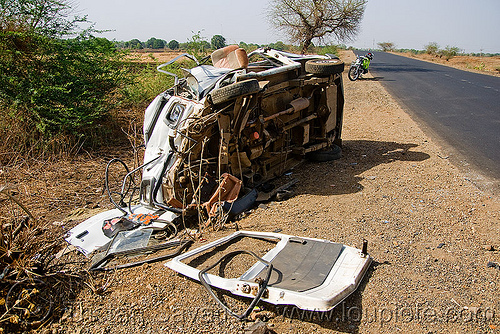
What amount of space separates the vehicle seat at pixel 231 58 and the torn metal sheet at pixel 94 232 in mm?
2591

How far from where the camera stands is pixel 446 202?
494 cm

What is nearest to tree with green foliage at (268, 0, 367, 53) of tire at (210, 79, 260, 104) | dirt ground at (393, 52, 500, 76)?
dirt ground at (393, 52, 500, 76)

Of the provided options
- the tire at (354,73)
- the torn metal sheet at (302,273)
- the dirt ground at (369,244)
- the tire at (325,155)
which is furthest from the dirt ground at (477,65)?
the torn metal sheet at (302,273)

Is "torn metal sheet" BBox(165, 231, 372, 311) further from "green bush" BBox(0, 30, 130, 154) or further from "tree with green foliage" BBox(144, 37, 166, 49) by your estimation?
"tree with green foliage" BBox(144, 37, 166, 49)

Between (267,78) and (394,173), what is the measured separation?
259cm

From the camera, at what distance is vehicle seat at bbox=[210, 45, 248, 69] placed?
19.1 ft

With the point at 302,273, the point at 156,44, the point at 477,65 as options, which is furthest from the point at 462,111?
the point at 156,44

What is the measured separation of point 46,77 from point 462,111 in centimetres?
1097

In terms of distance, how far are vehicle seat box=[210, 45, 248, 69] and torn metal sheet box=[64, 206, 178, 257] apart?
102 inches

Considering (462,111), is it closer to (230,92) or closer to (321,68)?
(321,68)

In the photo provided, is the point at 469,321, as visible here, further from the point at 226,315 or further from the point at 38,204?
the point at 38,204

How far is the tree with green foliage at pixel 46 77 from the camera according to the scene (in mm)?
7723

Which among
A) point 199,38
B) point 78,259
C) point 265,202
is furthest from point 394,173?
point 199,38

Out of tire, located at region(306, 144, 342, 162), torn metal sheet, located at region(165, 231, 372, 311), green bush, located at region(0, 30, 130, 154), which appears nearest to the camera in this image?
torn metal sheet, located at region(165, 231, 372, 311)
